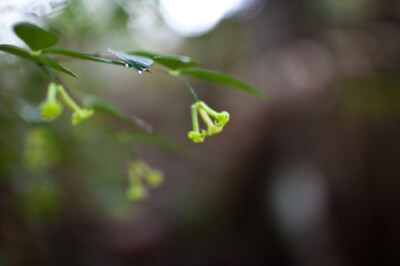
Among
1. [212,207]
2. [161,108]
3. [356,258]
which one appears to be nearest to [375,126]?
[356,258]

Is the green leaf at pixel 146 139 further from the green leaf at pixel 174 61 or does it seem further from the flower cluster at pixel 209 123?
the green leaf at pixel 174 61

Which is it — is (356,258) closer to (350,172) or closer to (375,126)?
(350,172)

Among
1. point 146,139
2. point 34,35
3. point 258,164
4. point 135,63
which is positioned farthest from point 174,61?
point 258,164

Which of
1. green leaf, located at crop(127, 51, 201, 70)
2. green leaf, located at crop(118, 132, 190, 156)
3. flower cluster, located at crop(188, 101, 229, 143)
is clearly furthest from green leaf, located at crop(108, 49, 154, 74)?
green leaf, located at crop(118, 132, 190, 156)

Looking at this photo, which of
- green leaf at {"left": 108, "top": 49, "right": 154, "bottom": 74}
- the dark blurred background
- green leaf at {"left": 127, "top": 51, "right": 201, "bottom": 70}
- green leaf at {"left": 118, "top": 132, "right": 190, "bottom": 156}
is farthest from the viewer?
the dark blurred background

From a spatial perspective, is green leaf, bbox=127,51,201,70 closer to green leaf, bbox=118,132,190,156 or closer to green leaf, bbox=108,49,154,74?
green leaf, bbox=108,49,154,74

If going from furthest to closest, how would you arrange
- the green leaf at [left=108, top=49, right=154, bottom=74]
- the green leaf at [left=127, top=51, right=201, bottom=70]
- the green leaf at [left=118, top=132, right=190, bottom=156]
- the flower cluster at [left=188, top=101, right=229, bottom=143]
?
the green leaf at [left=118, top=132, right=190, bottom=156], the flower cluster at [left=188, top=101, right=229, bottom=143], the green leaf at [left=127, top=51, right=201, bottom=70], the green leaf at [left=108, top=49, right=154, bottom=74]
